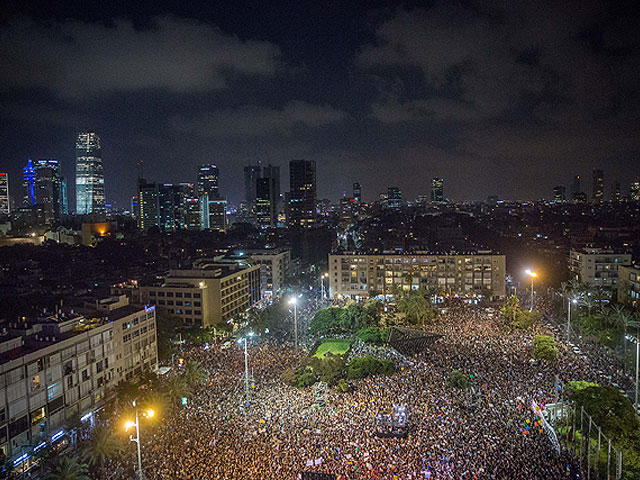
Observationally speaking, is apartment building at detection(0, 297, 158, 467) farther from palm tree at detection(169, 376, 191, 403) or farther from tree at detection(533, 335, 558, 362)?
tree at detection(533, 335, 558, 362)

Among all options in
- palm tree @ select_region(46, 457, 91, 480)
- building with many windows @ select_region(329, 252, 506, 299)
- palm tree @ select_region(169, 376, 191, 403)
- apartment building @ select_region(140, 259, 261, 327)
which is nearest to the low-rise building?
building with many windows @ select_region(329, 252, 506, 299)

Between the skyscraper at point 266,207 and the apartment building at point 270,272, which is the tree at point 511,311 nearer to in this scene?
the apartment building at point 270,272

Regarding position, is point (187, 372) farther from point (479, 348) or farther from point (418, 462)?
point (479, 348)

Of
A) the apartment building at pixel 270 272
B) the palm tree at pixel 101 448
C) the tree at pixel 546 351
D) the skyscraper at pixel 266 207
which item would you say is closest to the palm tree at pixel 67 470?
the palm tree at pixel 101 448

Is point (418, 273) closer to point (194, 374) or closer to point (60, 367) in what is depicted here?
point (194, 374)

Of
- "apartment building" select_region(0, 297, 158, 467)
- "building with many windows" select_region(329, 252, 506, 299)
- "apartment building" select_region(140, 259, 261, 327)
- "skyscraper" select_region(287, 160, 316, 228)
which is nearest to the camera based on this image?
"apartment building" select_region(0, 297, 158, 467)

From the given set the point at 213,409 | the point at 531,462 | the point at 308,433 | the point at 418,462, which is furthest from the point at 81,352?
the point at 531,462

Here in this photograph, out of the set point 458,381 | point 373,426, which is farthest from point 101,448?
point 458,381
